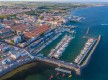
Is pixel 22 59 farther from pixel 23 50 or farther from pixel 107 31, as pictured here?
pixel 107 31

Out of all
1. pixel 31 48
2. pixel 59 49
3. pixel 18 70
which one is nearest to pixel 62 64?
pixel 59 49

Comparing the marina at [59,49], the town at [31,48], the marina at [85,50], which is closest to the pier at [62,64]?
the town at [31,48]

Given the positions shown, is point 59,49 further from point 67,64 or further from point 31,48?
point 67,64

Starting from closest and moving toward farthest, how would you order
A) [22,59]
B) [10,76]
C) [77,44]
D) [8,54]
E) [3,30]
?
[10,76] < [22,59] < [8,54] < [77,44] < [3,30]

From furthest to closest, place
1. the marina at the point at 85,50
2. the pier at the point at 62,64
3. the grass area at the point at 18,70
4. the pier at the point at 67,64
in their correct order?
1. the marina at the point at 85,50
2. the pier at the point at 62,64
3. the pier at the point at 67,64
4. the grass area at the point at 18,70

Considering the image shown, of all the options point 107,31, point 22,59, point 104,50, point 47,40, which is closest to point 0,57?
point 22,59

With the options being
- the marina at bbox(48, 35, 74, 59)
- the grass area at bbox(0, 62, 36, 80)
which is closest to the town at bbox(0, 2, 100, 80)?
the marina at bbox(48, 35, 74, 59)

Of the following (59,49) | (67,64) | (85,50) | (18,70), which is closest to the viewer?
(18,70)

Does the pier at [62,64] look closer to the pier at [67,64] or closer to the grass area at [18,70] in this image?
the pier at [67,64]

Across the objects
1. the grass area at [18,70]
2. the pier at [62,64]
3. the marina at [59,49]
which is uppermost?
the marina at [59,49]

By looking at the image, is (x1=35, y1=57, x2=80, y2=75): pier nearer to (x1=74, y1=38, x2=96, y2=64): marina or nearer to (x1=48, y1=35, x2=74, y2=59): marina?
(x1=74, y1=38, x2=96, y2=64): marina

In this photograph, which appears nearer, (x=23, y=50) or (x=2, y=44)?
(x=23, y=50)
